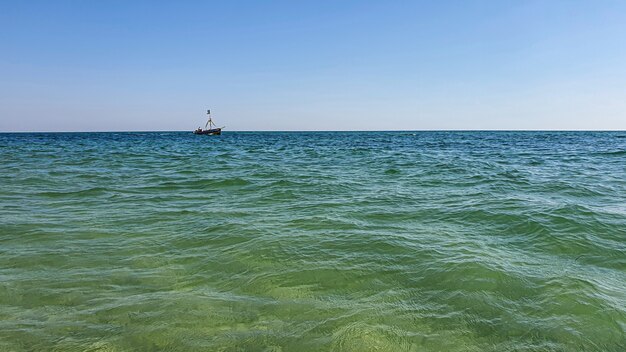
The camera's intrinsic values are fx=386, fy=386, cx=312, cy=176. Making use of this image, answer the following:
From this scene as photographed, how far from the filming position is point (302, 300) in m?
4.20

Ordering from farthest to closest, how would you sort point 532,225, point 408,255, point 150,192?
point 150,192, point 532,225, point 408,255

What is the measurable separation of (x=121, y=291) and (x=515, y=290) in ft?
14.8

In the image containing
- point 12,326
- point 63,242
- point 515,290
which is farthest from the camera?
point 63,242

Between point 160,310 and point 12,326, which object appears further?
point 160,310

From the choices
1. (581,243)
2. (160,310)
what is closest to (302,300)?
(160,310)

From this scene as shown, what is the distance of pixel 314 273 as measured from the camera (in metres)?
5.00

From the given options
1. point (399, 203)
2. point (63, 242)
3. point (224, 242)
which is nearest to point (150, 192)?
point (63, 242)

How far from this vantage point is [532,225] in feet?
23.9

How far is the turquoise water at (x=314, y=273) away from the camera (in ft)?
11.4

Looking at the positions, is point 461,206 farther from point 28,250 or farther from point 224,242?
point 28,250

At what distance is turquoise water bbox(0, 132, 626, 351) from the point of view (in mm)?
3488

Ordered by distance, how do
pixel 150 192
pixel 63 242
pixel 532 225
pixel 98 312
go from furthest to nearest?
1. pixel 150 192
2. pixel 532 225
3. pixel 63 242
4. pixel 98 312

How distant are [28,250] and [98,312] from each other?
2.88 metres

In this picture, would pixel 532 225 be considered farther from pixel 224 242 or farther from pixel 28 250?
Answer: pixel 28 250
